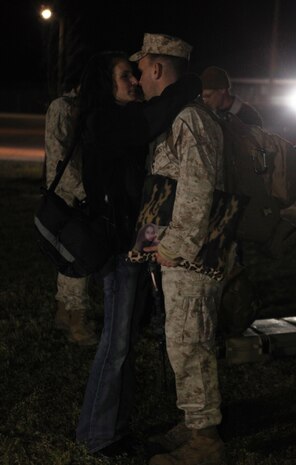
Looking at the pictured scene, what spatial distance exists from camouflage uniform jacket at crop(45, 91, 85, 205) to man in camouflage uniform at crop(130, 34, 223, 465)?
70.4 inches

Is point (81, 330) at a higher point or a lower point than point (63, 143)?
lower

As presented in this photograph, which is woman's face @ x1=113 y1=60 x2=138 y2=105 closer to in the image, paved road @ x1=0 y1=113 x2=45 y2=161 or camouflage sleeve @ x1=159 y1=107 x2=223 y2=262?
camouflage sleeve @ x1=159 y1=107 x2=223 y2=262

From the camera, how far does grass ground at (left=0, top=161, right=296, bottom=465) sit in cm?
383

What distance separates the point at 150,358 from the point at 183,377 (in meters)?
1.73

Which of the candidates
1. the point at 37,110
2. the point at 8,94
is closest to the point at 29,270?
the point at 37,110

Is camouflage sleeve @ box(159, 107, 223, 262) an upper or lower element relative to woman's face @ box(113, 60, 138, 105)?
lower

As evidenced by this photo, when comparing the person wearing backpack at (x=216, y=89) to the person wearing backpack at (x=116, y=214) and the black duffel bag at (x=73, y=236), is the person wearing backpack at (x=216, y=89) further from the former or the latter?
the black duffel bag at (x=73, y=236)

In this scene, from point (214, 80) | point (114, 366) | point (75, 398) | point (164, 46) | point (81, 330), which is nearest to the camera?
point (164, 46)

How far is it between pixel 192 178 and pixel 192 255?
341 millimetres

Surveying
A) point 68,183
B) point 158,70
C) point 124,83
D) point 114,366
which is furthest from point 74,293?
point 158,70

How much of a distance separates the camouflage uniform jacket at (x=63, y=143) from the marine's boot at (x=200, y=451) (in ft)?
7.18

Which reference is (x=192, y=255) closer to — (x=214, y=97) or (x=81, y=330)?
(x=81, y=330)

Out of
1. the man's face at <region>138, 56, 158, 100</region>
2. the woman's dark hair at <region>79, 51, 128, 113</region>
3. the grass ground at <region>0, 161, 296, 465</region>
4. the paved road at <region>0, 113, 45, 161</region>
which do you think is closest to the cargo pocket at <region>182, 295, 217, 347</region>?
the grass ground at <region>0, 161, 296, 465</region>

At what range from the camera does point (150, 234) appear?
341 cm
